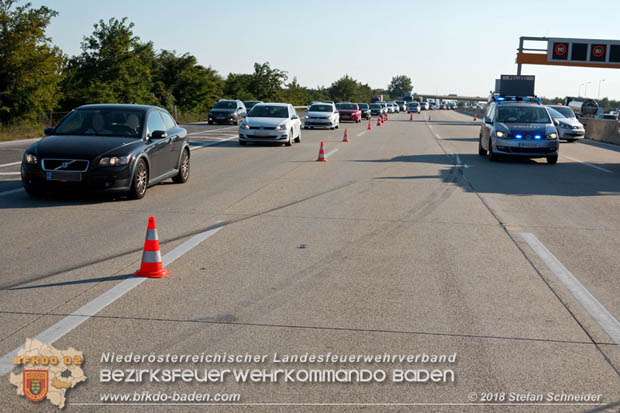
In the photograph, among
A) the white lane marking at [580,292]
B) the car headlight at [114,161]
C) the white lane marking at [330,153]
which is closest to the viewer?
the white lane marking at [580,292]

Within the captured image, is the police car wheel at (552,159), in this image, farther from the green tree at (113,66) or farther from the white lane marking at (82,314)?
the green tree at (113,66)

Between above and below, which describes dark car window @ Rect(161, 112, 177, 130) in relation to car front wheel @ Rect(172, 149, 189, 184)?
above

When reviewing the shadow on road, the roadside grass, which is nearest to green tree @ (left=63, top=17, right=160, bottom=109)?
the roadside grass

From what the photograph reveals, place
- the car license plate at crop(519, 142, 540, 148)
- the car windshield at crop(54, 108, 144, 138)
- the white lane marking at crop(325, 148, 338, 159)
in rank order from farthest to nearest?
the white lane marking at crop(325, 148, 338, 159), the car license plate at crop(519, 142, 540, 148), the car windshield at crop(54, 108, 144, 138)

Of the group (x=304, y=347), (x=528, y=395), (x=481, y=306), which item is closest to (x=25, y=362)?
(x=304, y=347)

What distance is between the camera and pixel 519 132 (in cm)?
1958

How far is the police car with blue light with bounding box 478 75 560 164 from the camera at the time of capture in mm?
19484

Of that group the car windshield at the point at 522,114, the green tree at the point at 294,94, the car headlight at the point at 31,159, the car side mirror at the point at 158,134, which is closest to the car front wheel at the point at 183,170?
the car side mirror at the point at 158,134

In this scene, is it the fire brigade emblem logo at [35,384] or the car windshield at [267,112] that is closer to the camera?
the fire brigade emblem logo at [35,384]

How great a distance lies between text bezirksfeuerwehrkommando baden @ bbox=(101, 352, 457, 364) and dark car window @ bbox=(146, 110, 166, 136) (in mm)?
8094

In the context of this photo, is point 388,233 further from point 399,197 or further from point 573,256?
point 399,197

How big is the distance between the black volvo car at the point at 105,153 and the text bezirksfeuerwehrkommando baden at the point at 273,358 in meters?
6.66

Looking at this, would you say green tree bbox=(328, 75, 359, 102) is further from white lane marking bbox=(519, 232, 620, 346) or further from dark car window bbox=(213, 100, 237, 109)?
white lane marking bbox=(519, 232, 620, 346)

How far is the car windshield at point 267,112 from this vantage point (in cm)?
2591
